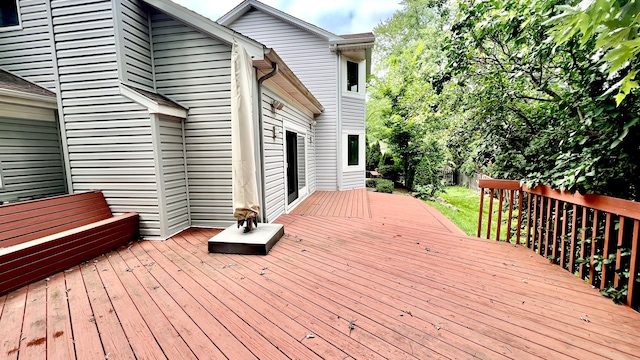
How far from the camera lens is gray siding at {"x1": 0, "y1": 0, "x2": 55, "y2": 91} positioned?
4066mm

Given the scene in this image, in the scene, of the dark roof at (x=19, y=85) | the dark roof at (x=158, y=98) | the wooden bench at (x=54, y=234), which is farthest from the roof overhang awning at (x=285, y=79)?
the dark roof at (x=19, y=85)

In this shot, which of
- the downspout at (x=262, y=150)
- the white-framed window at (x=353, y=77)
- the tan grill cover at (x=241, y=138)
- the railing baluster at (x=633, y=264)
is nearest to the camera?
the railing baluster at (x=633, y=264)

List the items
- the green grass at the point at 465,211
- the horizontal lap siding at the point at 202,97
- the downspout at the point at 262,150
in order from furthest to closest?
1. the green grass at the point at 465,211
2. the downspout at the point at 262,150
3. the horizontal lap siding at the point at 202,97

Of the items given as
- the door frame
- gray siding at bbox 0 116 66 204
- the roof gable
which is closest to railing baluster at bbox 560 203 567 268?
the door frame

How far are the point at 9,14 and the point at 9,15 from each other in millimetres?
25

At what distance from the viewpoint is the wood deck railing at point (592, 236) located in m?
2.12

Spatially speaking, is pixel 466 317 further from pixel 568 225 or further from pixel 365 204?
pixel 365 204

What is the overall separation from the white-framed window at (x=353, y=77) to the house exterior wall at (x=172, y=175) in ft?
20.0

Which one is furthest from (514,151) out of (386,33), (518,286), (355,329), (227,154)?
(386,33)

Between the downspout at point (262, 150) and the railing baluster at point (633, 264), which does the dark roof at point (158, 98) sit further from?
the railing baluster at point (633, 264)

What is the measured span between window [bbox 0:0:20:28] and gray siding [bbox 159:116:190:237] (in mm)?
3254

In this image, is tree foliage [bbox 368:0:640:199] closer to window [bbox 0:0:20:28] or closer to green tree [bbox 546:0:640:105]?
green tree [bbox 546:0:640:105]

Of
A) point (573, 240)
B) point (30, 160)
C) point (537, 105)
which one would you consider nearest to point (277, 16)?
point (30, 160)

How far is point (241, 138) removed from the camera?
3.26 meters
